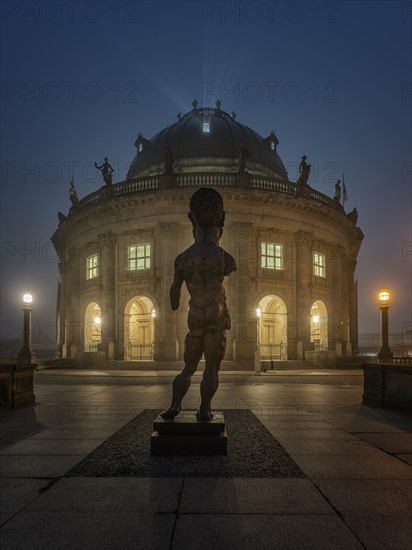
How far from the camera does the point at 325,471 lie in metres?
4.80

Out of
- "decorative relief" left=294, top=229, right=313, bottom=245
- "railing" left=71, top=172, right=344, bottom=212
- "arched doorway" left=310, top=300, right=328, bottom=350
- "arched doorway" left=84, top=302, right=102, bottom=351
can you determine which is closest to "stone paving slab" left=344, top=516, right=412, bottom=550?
"railing" left=71, top=172, right=344, bottom=212

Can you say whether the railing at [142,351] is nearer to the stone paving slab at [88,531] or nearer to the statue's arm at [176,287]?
the statue's arm at [176,287]

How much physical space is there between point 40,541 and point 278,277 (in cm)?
3031

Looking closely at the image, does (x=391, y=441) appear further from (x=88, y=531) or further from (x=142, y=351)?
(x=142, y=351)

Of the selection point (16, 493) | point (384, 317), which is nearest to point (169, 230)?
point (384, 317)

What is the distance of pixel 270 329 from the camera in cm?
3703

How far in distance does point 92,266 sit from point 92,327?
18.2 feet

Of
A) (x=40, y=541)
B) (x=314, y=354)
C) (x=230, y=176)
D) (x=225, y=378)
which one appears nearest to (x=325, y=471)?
(x=40, y=541)

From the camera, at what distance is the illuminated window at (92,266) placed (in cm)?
3613

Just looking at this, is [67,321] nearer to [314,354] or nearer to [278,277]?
[278,277]

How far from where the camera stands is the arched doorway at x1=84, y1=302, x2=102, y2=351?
36.7 meters

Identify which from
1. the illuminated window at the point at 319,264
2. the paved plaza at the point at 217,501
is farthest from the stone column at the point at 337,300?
the paved plaza at the point at 217,501

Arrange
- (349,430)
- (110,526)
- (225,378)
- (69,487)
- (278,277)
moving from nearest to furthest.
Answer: (110,526)
(69,487)
(349,430)
(225,378)
(278,277)

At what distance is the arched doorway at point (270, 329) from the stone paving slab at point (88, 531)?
30.5 metres
